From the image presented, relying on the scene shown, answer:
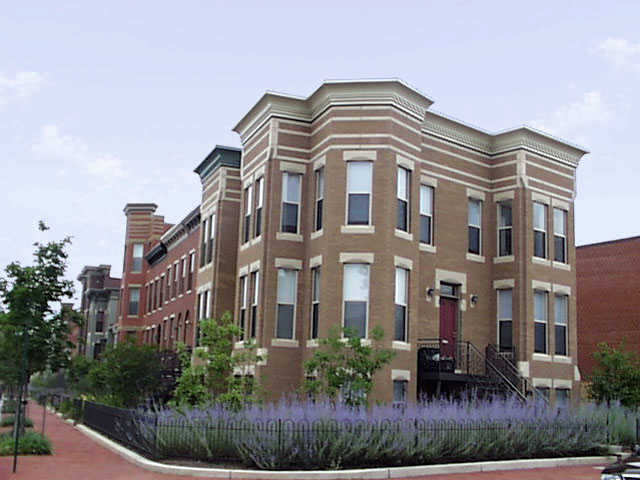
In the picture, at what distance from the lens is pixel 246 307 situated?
89.9ft

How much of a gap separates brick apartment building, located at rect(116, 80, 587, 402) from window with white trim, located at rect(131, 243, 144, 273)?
25294 millimetres

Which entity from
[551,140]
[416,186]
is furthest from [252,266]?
[551,140]

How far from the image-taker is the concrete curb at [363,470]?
1561cm

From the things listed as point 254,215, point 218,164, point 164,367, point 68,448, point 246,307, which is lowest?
point 68,448

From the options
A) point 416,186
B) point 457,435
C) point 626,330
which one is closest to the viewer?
point 457,435

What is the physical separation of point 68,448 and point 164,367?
11.1 m

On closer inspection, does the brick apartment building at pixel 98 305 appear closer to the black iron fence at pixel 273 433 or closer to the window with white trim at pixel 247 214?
the window with white trim at pixel 247 214

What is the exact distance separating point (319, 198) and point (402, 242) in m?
3.30

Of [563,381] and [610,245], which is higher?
[610,245]

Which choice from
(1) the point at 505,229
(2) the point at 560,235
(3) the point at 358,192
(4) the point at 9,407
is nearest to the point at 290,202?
(3) the point at 358,192

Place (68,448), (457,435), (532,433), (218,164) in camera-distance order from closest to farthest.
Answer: (457,435)
(532,433)
(68,448)
(218,164)

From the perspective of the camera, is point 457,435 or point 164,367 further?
point 164,367

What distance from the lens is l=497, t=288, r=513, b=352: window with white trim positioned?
93.1 feet

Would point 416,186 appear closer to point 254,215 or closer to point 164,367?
point 254,215
